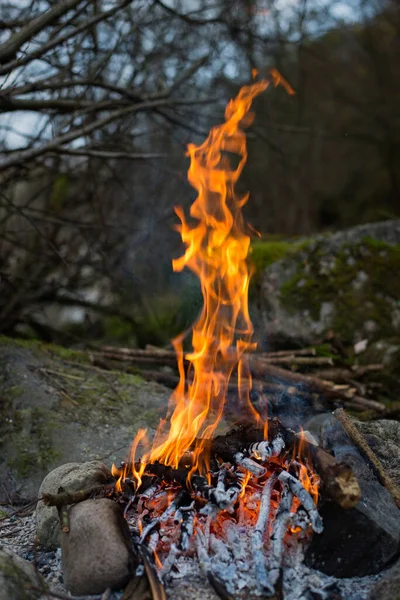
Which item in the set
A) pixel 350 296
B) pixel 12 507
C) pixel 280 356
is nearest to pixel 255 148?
pixel 350 296

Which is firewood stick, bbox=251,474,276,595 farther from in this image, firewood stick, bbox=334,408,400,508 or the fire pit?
firewood stick, bbox=334,408,400,508

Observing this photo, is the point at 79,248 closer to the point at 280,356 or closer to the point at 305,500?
the point at 280,356

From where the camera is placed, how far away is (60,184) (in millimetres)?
7949

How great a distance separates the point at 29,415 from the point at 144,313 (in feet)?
12.1

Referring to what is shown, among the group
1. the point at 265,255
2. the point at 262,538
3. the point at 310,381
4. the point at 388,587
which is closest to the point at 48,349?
the point at 310,381

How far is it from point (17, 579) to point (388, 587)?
1.60 metres

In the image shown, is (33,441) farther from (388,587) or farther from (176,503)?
(388,587)

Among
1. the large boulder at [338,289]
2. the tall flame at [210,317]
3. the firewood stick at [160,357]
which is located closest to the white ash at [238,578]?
the tall flame at [210,317]

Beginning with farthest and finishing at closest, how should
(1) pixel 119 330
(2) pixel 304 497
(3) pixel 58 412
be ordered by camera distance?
(1) pixel 119 330
(3) pixel 58 412
(2) pixel 304 497

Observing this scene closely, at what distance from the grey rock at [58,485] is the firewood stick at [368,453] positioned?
1.40m

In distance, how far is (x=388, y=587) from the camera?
2.26 metres

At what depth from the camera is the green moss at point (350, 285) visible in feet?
19.3

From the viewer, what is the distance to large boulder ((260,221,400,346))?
5879mm

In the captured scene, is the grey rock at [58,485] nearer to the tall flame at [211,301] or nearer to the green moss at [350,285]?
the tall flame at [211,301]
